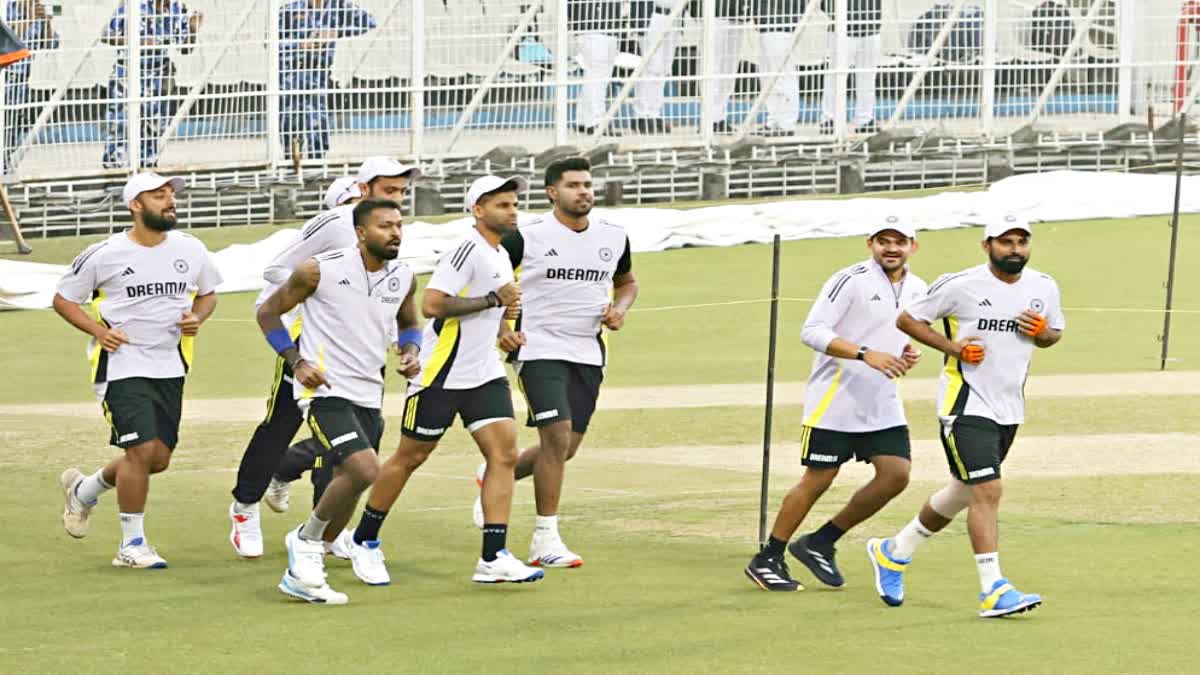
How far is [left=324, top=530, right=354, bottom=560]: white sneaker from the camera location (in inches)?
459

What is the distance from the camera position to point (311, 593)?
10.4 metres

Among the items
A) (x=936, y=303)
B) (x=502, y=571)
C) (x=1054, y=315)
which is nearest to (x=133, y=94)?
(x=502, y=571)

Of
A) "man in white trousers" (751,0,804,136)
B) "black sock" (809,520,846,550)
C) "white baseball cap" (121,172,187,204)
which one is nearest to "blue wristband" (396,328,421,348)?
"white baseball cap" (121,172,187,204)

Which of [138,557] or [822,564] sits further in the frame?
[138,557]

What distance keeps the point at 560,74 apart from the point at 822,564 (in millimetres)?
23999

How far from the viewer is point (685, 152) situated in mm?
35000

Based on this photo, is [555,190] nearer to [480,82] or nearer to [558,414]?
[558,414]

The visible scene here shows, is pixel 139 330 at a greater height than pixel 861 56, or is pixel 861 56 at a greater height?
pixel 861 56

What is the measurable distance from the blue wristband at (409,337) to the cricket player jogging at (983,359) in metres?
2.25

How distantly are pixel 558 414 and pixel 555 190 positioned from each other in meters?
1.14

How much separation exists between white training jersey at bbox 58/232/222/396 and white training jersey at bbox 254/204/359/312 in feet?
1.38

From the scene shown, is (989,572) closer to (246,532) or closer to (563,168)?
(563,168)

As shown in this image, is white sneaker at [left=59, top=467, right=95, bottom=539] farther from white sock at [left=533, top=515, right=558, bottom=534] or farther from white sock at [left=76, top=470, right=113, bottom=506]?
white sock at [left=533, top=515, right=558, bottom=534]

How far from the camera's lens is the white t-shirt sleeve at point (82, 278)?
11.6 meters
